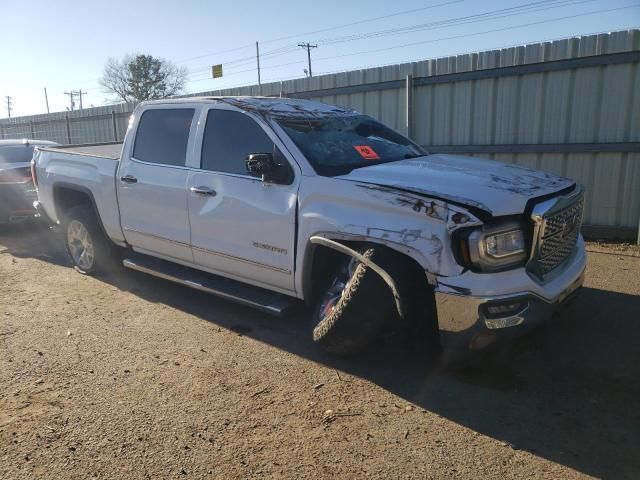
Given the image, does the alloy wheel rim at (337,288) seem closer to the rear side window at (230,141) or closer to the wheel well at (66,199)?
the rear side window at (230,141)

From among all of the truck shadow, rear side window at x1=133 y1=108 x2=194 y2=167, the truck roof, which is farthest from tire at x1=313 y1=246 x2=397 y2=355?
rear side window at x1=133 y1=108 x2=194 y2=167

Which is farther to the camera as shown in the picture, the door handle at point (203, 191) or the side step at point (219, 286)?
the door handle at point (203, 191)

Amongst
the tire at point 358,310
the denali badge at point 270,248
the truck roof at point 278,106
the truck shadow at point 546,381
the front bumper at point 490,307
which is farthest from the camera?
the truck roof at point 278,106

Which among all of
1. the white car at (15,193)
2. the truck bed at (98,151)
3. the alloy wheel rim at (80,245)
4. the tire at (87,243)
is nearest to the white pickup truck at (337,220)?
the truck bed at (98,151)

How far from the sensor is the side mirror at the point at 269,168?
149 inches

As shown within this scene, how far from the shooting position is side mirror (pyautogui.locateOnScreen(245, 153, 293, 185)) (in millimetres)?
3789

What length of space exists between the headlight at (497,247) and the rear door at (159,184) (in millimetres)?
2671

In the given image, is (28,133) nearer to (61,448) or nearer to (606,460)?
(61,448)

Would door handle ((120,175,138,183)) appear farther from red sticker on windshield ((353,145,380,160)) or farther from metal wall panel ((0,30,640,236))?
metal wall panel ((0,30,640,236))

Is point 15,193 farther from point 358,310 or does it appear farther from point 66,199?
point 358,310

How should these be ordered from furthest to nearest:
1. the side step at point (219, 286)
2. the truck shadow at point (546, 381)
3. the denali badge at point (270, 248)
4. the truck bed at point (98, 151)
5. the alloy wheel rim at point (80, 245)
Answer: the alloy wheel rim at point (80, 245), the truck bed at point (98, 151), the side step at point (219, 286), the denali badge at point (270, 248), the truck shadow at point (546, 381)

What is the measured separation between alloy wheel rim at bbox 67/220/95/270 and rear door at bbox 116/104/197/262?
92 cm

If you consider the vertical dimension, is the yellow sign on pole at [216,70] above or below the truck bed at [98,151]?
above

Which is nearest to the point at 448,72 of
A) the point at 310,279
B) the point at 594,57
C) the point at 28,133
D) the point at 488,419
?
the point at 594,57
